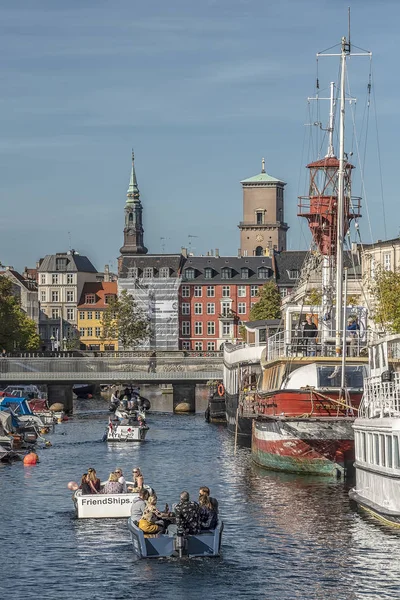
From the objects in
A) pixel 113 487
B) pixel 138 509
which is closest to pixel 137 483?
pixel 113 487

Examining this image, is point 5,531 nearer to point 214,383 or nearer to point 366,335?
point 366,335

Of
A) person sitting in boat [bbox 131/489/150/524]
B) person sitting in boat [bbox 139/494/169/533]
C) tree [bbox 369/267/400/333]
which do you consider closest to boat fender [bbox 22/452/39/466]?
person sitting in boat [bbox 131/489/150/524]

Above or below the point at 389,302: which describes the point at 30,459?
below

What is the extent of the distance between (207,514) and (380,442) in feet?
25.7

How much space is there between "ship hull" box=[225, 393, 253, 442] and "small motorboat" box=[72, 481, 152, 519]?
28.0 metres

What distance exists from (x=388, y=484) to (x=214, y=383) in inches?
3244

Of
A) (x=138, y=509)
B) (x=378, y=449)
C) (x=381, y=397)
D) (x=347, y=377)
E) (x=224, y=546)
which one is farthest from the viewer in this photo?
(x=347, y=377)

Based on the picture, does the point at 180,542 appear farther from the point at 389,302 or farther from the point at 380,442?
the point at 389,302

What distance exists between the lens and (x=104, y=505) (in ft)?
171

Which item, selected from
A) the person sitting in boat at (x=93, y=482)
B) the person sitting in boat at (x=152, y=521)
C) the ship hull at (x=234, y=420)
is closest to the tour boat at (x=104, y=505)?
the person sitting in boat at (x=93, y=482)

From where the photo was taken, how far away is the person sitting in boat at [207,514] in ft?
142

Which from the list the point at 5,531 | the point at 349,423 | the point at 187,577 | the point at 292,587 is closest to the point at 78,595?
the point at 187,577

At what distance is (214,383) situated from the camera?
423 ft

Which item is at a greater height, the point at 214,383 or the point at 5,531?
the point at 214,383
